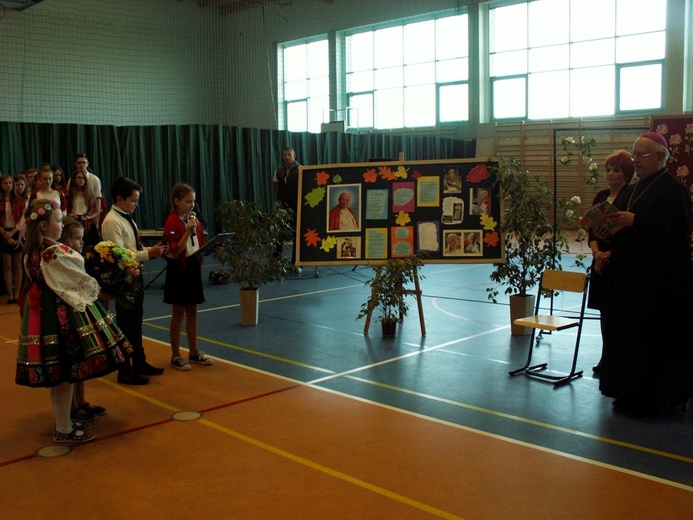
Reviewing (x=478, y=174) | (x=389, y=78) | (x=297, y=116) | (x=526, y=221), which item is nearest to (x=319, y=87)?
(x=297, y=116)

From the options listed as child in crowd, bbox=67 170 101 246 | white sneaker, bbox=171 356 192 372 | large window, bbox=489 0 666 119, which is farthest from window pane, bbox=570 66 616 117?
white sneaker, bbox=171 356 192 372

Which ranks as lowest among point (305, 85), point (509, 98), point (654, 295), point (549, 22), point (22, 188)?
point (654, 295)

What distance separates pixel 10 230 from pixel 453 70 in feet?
48.0

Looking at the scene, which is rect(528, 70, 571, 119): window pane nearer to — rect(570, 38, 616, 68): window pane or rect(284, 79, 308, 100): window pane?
rect(570, 38, 616, 68): window pane

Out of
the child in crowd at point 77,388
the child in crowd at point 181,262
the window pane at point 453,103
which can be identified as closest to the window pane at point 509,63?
the window pane at point 453,103

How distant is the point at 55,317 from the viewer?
347cm

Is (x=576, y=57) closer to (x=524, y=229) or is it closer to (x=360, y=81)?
(x=360, y=81)

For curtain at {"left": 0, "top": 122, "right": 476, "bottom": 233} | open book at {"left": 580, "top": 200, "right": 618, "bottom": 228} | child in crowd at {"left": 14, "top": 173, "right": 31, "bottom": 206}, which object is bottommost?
open book at {"left": 580, "top": 200, "right": 618, "bottom": 228}

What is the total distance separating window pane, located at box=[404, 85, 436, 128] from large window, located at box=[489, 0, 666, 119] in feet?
6.22

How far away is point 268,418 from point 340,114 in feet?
60.9

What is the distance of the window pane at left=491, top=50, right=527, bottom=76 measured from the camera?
1847 cm

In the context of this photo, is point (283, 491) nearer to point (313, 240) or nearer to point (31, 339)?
point (31, 339)

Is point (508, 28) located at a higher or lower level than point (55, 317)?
higher

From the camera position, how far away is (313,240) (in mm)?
6520
